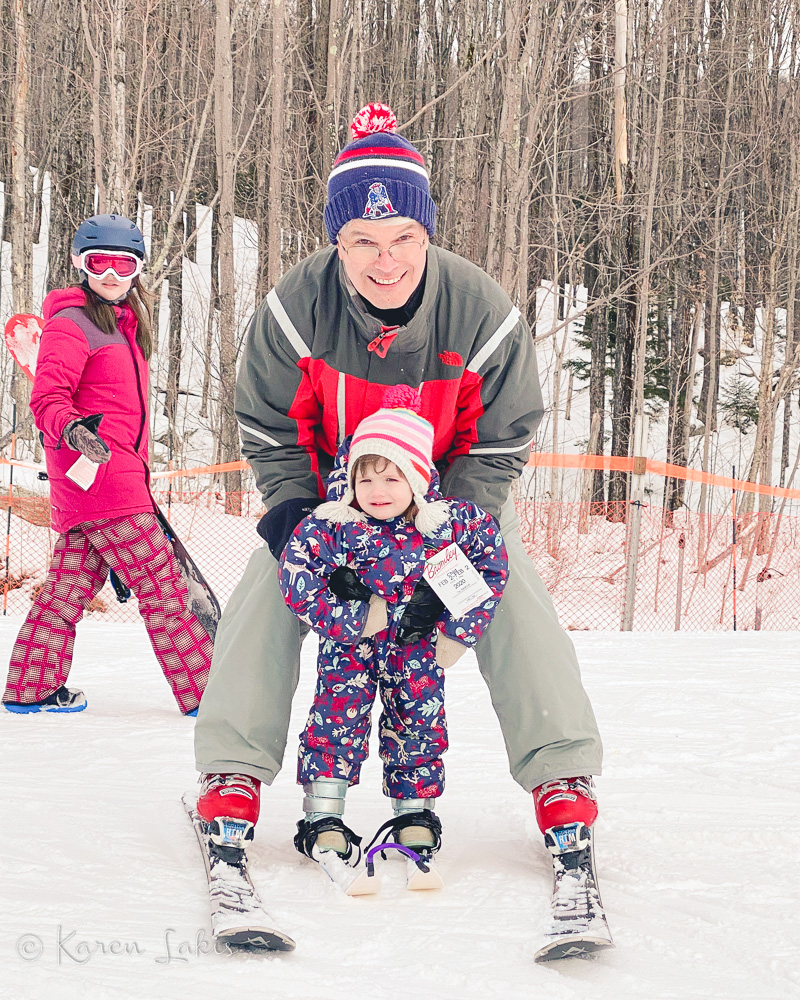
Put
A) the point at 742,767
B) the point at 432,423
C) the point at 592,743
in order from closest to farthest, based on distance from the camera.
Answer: the point at 592,743
the point at 432,423
the point at 742,767

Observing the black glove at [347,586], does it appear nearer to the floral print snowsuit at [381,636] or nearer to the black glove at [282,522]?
the floral print snowsuit at [381,636]

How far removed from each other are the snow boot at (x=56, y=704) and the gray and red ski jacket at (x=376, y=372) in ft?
5.96

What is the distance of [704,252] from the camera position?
1752 cm

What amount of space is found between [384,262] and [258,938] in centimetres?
130

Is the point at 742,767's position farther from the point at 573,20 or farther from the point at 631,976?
the point at 573,20

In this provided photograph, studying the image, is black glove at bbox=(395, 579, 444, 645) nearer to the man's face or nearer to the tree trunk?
the man's face

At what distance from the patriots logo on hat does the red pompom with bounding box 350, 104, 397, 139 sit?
8.0 inches

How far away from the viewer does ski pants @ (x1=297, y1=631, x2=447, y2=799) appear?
2100 mm

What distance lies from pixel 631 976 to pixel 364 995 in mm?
449

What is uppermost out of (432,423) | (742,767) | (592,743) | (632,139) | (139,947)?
(632,139)

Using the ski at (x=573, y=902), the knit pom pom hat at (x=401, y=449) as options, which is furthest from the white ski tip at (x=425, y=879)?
the knit pom pom hat at (x=401, y=449)

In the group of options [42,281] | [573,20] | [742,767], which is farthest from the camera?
[42,281]

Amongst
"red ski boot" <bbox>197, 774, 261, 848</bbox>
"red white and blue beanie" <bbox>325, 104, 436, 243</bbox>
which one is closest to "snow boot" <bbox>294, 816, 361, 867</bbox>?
"red ski boot" <bbox>197, 774, 261, 848</bbox>

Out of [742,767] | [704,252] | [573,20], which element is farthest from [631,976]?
[704,252]
